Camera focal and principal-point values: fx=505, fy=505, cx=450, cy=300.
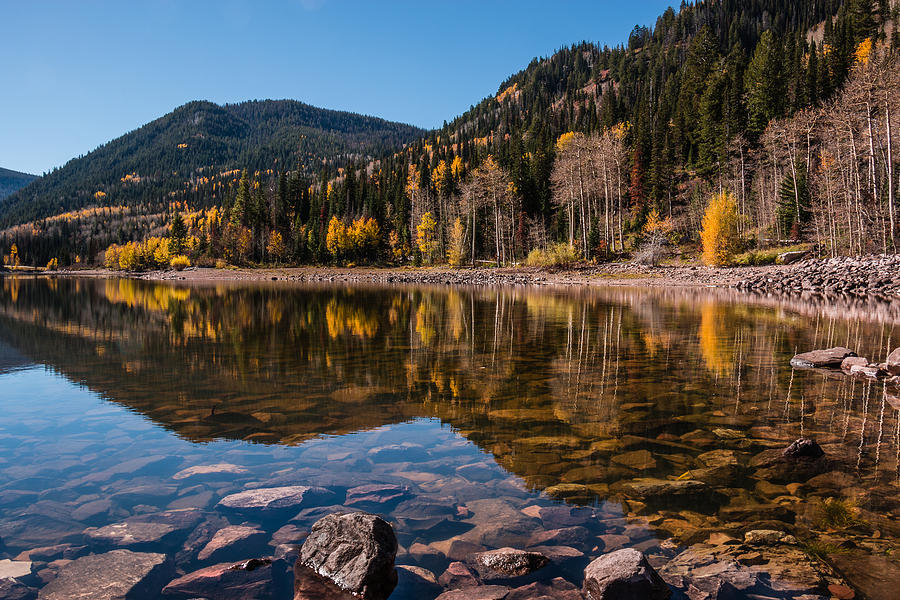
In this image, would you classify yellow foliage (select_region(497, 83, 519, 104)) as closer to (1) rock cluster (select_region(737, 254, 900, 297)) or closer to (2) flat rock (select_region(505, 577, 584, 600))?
(1) rock cluster (select_region(737, 254, 900, 297))

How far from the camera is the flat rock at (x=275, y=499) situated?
511cm

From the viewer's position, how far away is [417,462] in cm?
631

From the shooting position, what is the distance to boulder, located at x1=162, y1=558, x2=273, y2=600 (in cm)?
373

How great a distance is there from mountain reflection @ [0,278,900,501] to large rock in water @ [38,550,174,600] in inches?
112

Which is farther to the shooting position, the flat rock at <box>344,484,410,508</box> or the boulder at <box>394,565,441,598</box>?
the flat rock at <box>344,484,410,508</box>

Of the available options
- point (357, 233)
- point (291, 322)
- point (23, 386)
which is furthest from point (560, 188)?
point (23, 386)

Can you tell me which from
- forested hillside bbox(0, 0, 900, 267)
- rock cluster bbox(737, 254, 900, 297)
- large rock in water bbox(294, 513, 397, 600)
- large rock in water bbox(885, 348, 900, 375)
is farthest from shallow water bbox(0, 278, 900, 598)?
forested hillside bbox(0, 0, 900, 267)

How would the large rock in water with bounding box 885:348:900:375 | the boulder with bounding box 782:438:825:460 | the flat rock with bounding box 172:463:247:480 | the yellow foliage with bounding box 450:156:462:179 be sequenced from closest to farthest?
1. the flat rock with bounding box 172:463:247:480
2. the boulder with bounding box 782:438:825:460
3. the large rock in water with bounding box 885:348:900:375
4. the yellow foliage with bounding box 450:156:462:179

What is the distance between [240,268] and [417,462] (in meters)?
92.0

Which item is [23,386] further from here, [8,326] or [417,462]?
[8,326]

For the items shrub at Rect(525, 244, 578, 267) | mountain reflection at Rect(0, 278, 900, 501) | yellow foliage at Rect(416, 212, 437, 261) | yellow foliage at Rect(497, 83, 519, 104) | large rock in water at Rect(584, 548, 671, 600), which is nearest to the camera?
large rock in water at Rect(584, 548, 671, 600)

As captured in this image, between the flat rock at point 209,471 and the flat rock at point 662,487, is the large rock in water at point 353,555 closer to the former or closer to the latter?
the flat rock at point 209,471

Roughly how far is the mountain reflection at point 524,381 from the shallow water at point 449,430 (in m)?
0.06

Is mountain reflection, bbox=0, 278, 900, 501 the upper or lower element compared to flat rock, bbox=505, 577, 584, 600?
upper
